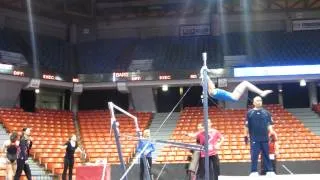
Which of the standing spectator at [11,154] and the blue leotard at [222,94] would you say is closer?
the blue leotard at [222,94]

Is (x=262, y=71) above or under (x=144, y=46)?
under

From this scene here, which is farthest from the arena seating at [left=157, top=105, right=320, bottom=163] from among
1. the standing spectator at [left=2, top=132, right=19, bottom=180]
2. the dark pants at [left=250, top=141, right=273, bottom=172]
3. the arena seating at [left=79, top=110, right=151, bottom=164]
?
the dark pants at [left=250, top=141, right=273, bottom=172]

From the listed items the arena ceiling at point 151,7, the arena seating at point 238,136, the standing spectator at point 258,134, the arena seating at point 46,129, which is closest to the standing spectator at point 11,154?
the arena seating at point 46,129

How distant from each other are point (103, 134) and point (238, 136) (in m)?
5.98

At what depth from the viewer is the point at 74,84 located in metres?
22.8

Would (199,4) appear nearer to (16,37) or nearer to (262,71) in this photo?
(262,71)

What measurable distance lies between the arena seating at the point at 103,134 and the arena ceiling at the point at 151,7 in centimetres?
552

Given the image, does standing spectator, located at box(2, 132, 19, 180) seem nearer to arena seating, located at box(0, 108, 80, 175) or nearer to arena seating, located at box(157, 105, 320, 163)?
arena seating, located at box(0, 108, 80, 175)

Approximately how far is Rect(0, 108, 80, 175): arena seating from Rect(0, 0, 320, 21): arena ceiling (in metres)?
5.51

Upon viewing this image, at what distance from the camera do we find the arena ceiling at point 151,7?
2470 cm

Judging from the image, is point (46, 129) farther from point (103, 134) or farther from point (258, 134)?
point (258, 134)

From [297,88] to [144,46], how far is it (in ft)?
27.2

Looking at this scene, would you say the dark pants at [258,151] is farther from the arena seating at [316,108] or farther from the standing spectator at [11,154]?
the arena seating at [316,108]

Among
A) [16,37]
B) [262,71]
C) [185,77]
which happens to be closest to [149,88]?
[185,77]
